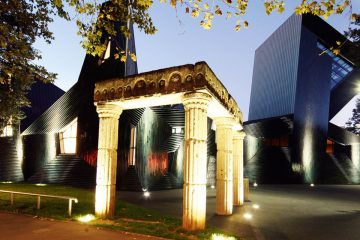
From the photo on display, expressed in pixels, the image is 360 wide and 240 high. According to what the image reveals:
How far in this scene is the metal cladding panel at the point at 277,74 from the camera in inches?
1211

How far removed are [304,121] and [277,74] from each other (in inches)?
292

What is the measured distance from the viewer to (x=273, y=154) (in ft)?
92.7

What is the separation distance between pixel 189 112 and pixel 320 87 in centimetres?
2767

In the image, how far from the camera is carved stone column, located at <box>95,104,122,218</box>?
8305 mm

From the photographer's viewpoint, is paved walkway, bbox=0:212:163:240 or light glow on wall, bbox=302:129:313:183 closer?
paved walkway, bbox=0:212:163:240

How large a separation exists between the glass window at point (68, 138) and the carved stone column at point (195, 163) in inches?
622

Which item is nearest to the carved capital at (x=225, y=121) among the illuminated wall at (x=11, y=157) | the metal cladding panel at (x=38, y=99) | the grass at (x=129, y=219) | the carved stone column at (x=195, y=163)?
the carved stone column at (x=195, y=163)

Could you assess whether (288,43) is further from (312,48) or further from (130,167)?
(130,167)

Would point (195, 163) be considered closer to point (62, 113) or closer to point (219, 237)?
point (219, 237)

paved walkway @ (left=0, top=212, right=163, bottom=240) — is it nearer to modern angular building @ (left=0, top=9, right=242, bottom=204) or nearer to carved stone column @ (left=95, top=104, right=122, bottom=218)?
carved stone column @ (left=95, top=104, right=122, bottom=218)

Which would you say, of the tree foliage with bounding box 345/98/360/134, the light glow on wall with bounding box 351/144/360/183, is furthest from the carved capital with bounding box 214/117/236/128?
the tree foliage with bounding box 345/98/360/134

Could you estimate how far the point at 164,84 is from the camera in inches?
301

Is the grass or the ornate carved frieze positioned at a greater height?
the ornate carved frieze

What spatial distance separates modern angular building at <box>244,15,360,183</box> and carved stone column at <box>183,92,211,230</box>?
69.8ft
